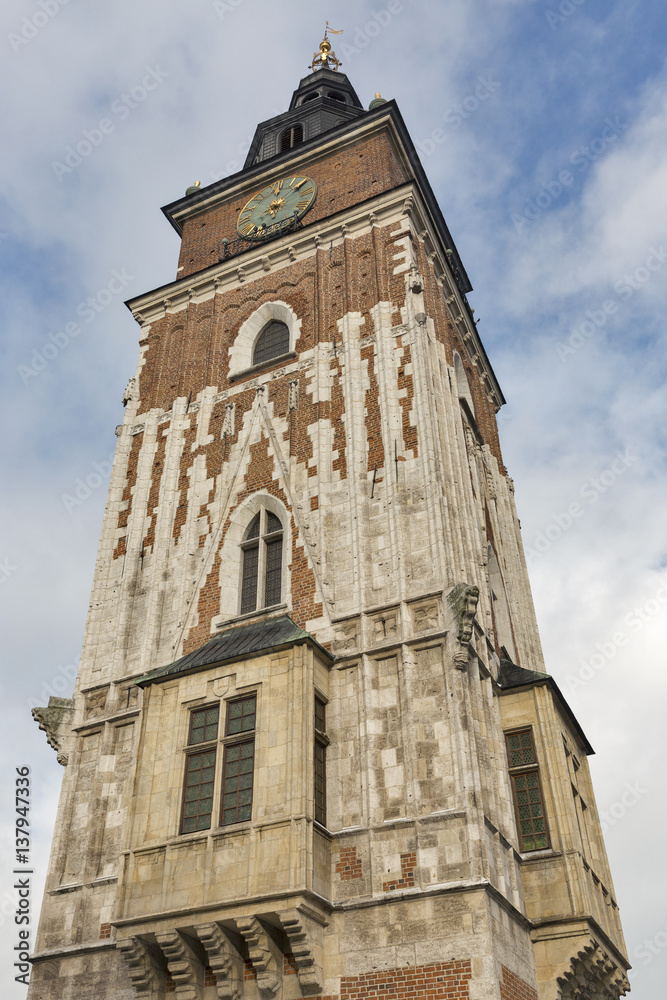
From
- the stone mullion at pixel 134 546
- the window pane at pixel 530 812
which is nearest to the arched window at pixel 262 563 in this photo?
the stone mullion at pixel 134 546

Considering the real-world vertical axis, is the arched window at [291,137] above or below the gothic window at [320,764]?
above

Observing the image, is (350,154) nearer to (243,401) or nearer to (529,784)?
(243,401)

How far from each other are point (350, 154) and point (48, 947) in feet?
72.3

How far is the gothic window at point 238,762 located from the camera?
1597cm

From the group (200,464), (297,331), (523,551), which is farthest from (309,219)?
(523,551)

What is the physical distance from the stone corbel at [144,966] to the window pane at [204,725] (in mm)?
3401

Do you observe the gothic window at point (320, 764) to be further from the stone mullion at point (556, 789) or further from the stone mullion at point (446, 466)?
the stone mullion at point (556, 789)

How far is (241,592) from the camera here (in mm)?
20641

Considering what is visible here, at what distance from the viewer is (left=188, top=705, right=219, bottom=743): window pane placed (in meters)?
17.2

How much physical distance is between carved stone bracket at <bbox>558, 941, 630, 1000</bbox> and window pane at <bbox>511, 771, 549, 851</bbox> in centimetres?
192

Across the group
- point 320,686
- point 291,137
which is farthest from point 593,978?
point 291,137

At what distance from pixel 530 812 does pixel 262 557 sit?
747 centimetres

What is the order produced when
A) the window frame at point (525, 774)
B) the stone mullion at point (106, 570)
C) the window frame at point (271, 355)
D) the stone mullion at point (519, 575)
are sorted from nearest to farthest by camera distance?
the window frame at point (525, 774)
the stone mullion at point (106, 570)
the window frame at point (271, 355)
the stone mullion at point (519, 575)

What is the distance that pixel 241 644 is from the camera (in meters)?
18.3
